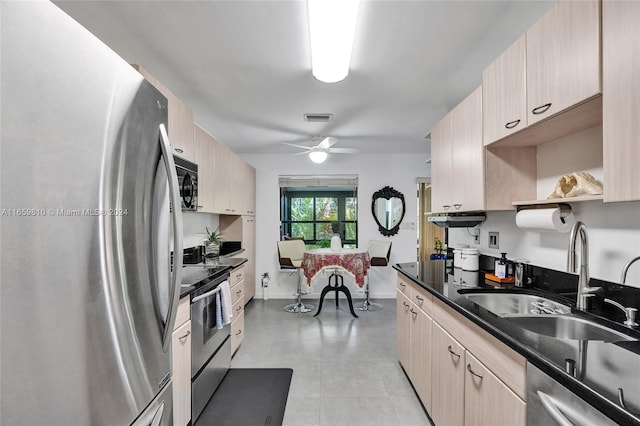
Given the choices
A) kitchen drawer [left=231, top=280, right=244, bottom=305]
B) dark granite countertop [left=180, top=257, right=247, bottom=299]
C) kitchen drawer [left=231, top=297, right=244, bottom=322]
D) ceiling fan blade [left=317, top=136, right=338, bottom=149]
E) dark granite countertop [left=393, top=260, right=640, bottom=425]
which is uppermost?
ceiling fan blade [left=317, top=136, right=338, bottom=149]

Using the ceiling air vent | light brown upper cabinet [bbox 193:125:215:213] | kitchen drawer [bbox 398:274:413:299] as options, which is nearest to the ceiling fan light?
the ceiling air vent

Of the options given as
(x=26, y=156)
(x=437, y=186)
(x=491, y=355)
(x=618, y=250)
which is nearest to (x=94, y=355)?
(x=26, y=156)

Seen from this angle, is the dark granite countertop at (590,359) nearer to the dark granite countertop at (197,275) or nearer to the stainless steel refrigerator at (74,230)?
the stainless steel refrigerator at (74,230)

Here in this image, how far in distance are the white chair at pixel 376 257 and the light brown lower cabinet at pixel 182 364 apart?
3076mm

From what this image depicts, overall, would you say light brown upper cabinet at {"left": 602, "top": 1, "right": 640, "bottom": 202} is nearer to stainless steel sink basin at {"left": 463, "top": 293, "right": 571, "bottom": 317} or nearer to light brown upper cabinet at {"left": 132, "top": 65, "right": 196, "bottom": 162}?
stainless steel sink basin at {"left": 463, "top": 293, "right": 571, "bottom": 317}

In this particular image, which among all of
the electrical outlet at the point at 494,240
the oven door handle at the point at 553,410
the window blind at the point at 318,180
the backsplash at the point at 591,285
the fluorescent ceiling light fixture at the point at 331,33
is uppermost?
the fluorescent ceiling light fixture at the point at 331,33

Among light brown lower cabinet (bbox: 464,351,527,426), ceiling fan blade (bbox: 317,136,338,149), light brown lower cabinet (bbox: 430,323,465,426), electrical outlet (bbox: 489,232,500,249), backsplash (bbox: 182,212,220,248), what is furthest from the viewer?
ceiling fan blade (bbox: 317,136,338,149)

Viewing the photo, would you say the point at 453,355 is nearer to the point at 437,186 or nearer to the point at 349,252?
the point at 437,186

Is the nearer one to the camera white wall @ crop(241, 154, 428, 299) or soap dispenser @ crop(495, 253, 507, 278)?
soap dispenser @ crop(495, 253, 507, 278)

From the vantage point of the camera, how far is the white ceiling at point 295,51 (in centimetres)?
165

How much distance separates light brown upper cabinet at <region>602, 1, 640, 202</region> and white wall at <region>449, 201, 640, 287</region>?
0.43 metres

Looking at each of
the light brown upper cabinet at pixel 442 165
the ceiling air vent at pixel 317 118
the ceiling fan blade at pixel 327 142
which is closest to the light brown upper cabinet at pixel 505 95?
the light brown upper cabinet at pixel 442 165

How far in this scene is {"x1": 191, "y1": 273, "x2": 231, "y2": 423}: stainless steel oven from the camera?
1.90 m

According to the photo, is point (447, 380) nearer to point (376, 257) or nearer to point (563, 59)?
point (563, 59)
